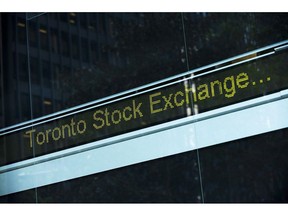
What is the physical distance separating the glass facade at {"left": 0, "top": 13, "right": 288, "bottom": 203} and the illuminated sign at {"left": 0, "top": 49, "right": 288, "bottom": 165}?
12 millimetres

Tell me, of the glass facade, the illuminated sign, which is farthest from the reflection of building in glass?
the illuminated sign

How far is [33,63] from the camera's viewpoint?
20.5ft

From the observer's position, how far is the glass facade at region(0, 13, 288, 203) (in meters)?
4.95

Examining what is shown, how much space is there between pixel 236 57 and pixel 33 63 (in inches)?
76.0

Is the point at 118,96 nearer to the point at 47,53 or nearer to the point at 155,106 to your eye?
the point at 155,106

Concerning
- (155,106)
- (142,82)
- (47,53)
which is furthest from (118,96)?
(47,53)

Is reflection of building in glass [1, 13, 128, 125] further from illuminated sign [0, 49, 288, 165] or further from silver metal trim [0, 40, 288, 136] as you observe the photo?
illuminated sign [0, 49, 288, 165]

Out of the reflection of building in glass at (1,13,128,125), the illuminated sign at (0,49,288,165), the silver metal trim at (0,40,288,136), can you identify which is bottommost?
the illuminated sign at (0,49,288,165)

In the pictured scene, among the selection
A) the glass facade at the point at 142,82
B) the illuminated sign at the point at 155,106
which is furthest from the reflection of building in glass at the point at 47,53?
the illuminated sign at the point at 155,106

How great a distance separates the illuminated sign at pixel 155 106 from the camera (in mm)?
4988

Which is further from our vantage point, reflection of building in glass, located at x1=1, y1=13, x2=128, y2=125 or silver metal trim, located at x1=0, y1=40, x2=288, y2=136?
reflection of building in glass, located at x1=1, y1=13, x2=128, y2=125

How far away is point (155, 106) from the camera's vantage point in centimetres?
537

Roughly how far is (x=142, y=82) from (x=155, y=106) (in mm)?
248
